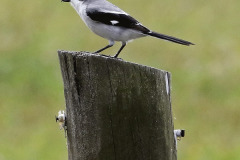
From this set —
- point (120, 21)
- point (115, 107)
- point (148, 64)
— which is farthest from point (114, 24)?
point (148, 64)

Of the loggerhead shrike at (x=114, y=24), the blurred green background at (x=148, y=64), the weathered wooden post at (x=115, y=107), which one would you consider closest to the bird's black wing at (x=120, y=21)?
the loggerhead shrike at (x=114, y=24)

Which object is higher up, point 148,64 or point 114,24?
point 148,64

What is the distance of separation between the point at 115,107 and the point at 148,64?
8.57m

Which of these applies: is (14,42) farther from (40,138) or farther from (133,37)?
(133,37)

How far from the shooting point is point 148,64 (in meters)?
12.5

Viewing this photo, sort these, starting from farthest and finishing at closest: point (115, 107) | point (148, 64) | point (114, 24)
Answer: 1. point (148, 64)
2. point (114, 24)
3. point (115, 107)

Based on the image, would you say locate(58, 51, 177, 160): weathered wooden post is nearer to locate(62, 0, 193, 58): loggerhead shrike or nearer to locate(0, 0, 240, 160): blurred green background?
locate(62, 0, 193, 58): loggerhead shrike

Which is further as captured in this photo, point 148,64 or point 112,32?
point 148,64

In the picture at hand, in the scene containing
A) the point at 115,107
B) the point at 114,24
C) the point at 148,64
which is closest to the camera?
the point at 115,107

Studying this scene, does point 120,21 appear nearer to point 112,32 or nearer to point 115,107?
point 112,32

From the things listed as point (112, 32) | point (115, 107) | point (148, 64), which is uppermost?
point (148, 64)

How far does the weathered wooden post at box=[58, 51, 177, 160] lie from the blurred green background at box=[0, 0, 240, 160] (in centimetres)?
540

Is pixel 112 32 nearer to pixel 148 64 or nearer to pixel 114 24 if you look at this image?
pixel 114 24

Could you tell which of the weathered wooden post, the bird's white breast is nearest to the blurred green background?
the bird's white breast
